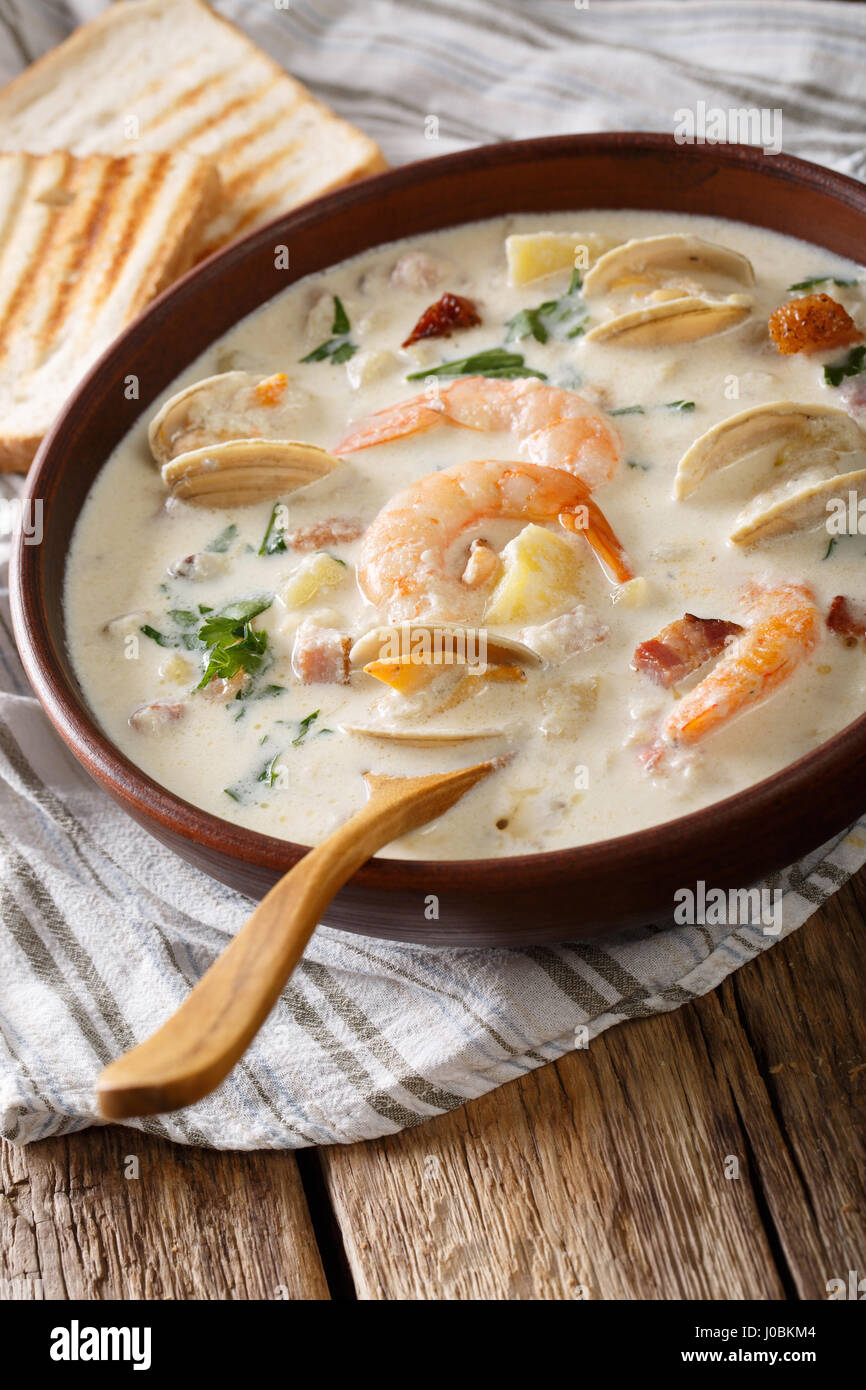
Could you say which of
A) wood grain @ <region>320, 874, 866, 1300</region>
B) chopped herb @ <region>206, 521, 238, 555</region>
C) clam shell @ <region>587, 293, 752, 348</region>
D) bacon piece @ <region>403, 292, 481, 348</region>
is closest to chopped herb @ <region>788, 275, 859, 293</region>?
clam shell @ <region>587, 293, 752, 348</region>

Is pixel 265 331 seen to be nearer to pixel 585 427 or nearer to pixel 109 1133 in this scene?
pixel 585 427

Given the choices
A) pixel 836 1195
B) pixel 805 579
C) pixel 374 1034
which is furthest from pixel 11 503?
pixel 836 1195

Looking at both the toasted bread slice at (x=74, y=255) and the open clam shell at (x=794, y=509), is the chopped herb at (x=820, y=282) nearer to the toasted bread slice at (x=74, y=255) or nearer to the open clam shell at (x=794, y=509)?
the open clam shell at (x=794, y=509)

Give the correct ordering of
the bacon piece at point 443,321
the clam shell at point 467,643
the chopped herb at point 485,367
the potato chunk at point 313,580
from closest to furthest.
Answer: the clam shell at point 467,643 < the potato chunk at point 313,580 < the chopped herb at point 485,367 < the bacon piece at point 443,321

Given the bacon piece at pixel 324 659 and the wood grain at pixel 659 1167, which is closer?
the wood grain at pixel 659 1167

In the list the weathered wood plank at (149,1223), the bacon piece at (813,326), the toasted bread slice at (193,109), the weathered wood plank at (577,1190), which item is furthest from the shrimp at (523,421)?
the weathered wood plank at (149,1223)
